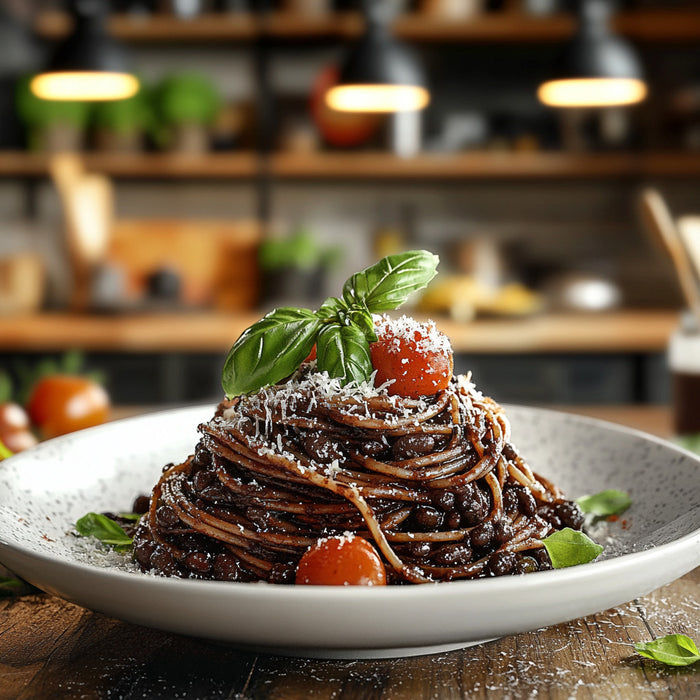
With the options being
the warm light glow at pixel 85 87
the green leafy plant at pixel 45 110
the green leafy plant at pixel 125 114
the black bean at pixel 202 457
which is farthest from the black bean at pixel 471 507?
the green leafy plant at pixel 45 110

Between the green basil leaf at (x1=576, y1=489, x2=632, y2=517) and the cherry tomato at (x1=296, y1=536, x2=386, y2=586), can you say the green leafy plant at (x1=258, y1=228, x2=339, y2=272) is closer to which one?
the green basil leaf at (x1=576, y1=489, x2=632, y2=517)

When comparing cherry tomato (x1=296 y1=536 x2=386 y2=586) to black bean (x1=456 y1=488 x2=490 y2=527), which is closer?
cherry tomato (x1=296 y1=536 x2=386 y2=586)

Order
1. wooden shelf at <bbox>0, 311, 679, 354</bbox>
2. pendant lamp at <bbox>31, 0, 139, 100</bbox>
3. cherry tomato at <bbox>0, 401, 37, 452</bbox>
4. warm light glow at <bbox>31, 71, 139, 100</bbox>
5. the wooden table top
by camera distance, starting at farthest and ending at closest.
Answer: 1. wooden shelf at <bbox>0, 311, 679, 354</bbox>
2. warm light glow at <bbox>31, 71, 139, 100</bbox>
3. pendant lamp at <bbox>31, 0, 139, 100</bbox>
4. cherry tomato at <bbox>0, 401, 37, 452</bbox>
5. the wooden table top

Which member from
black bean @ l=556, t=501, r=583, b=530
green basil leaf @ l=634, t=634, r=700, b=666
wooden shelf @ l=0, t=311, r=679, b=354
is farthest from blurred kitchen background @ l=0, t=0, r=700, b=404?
green basil leaf @ l=634, t=634, r=700, b=666

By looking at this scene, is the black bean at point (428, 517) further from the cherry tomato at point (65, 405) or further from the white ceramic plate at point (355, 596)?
the cherry tomato at point (65, 405)

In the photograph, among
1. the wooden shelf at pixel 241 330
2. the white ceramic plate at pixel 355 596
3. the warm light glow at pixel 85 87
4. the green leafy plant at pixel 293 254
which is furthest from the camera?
the green leafy plant at pixel 293 254

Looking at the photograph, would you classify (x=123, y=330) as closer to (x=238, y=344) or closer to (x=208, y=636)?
(x=238, y=344)
